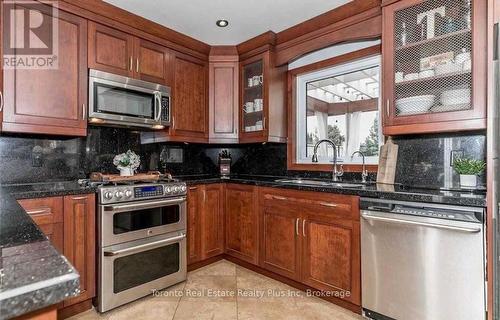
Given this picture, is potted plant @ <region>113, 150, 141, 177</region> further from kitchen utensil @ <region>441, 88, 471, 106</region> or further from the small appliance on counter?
kitchen utensil @ <region>441, 88, 471, 106</region>

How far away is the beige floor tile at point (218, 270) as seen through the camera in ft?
9.01

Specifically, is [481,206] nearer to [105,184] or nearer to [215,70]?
[105,184]

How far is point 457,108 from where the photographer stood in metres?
1.79

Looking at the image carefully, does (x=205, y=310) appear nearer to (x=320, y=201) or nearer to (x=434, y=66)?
(x=320, y=201)

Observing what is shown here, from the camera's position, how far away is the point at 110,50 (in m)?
2.41

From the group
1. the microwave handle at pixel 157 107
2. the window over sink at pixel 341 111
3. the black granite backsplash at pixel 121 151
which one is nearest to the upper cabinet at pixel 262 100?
the window over sink at pixel 341 111

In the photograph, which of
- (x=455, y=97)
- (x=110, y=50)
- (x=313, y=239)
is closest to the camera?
(x=455, y=97)

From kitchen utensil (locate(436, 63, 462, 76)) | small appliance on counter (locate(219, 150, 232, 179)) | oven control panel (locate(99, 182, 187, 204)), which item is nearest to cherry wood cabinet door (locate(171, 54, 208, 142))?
small appliance on counter (locate(219, 150, 232, 179))

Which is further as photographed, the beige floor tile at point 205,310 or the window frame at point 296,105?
the window frame at point 296,105

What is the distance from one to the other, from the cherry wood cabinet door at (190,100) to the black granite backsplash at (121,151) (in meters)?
0.36

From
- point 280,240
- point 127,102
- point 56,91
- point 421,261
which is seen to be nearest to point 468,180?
point 421,261

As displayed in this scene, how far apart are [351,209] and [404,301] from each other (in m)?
0.64

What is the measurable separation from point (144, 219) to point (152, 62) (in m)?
1.49

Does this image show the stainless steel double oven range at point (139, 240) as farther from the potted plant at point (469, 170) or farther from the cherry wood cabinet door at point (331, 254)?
the potted plant at point (469, 170)
